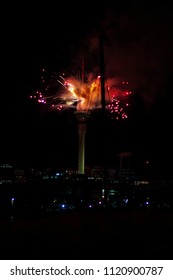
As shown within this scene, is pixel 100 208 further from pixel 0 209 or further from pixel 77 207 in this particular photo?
pixel 0 209

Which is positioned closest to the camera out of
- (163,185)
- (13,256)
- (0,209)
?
(13,256)

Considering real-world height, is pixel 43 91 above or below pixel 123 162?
above

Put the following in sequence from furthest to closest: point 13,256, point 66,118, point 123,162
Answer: point 66,118 < point 123,162 < point 13,256

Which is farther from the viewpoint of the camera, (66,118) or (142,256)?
(66,118)

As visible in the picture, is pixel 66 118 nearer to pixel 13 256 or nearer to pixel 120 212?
pixel 120 212

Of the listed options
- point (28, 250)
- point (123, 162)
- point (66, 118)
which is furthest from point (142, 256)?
point (66, 118)

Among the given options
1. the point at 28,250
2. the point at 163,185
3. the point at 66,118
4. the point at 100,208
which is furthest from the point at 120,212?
the point at 66,118

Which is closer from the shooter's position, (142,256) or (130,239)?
(142,256)

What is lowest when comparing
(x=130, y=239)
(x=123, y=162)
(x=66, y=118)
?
(x=130, y=239)

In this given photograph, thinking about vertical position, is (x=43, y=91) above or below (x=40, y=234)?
above
